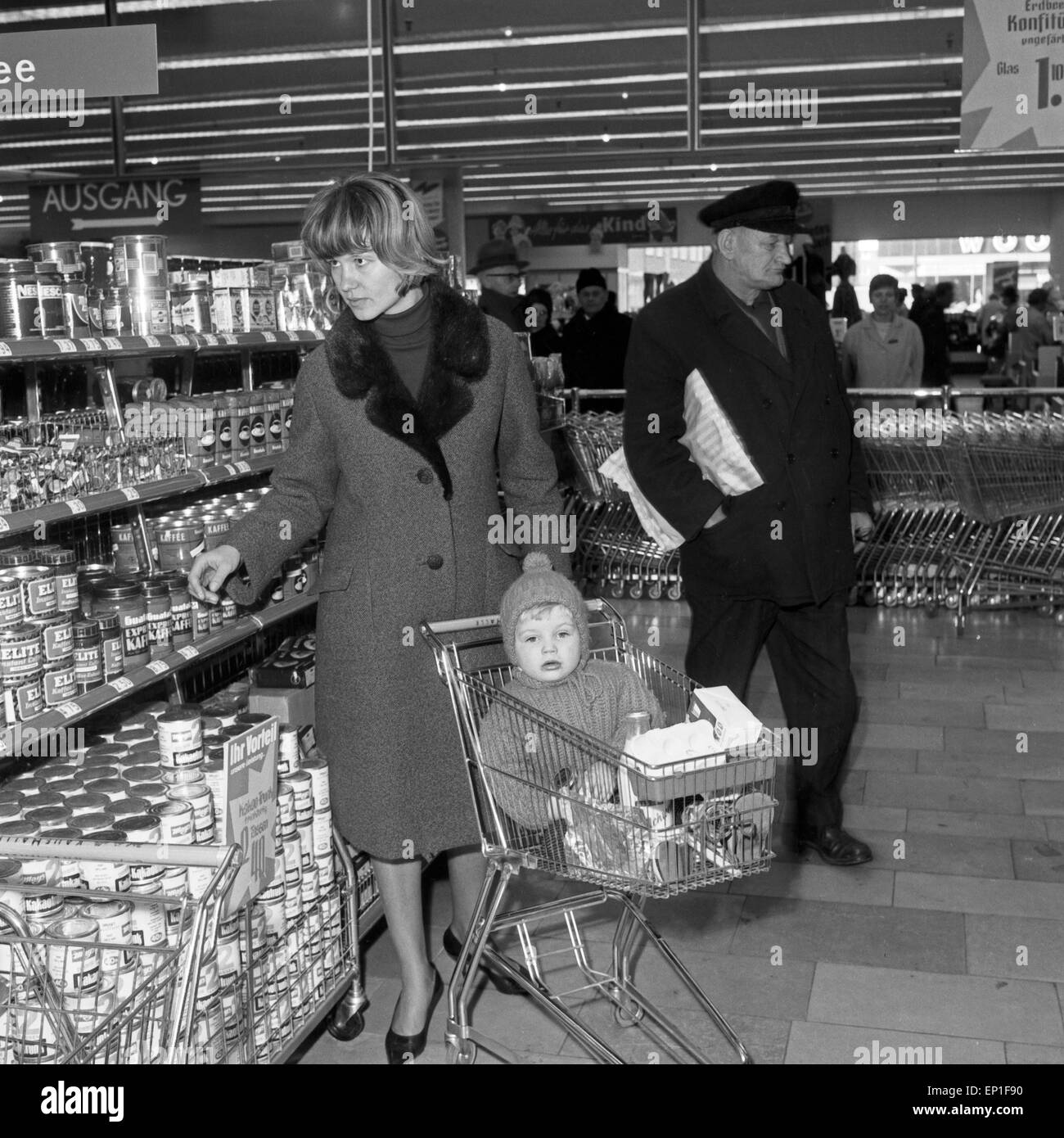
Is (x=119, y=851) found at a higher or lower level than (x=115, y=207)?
lower

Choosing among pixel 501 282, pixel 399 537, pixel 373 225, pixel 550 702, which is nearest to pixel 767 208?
pixel 373 225

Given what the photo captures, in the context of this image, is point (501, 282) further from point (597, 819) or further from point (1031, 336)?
point (1031, 336)

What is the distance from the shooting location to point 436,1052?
128 inches

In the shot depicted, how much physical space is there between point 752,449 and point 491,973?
1.61 meters

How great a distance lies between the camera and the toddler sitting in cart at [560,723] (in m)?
2.68

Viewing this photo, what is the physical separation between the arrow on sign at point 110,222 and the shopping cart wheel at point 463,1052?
681 cm

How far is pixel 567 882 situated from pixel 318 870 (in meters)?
1.13

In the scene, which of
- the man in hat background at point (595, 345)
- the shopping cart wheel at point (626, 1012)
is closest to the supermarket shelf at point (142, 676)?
the shopping cart wheel at point (626, 1012)

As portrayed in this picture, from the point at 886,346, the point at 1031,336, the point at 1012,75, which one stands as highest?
the point at 1012,75

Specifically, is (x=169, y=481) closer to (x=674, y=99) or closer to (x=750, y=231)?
(x=750, y=231)

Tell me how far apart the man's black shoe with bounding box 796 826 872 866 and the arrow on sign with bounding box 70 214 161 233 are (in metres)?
6.17

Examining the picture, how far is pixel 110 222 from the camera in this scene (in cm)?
884

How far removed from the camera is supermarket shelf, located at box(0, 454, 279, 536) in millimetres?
2979

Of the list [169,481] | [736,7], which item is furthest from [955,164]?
[169,481]
